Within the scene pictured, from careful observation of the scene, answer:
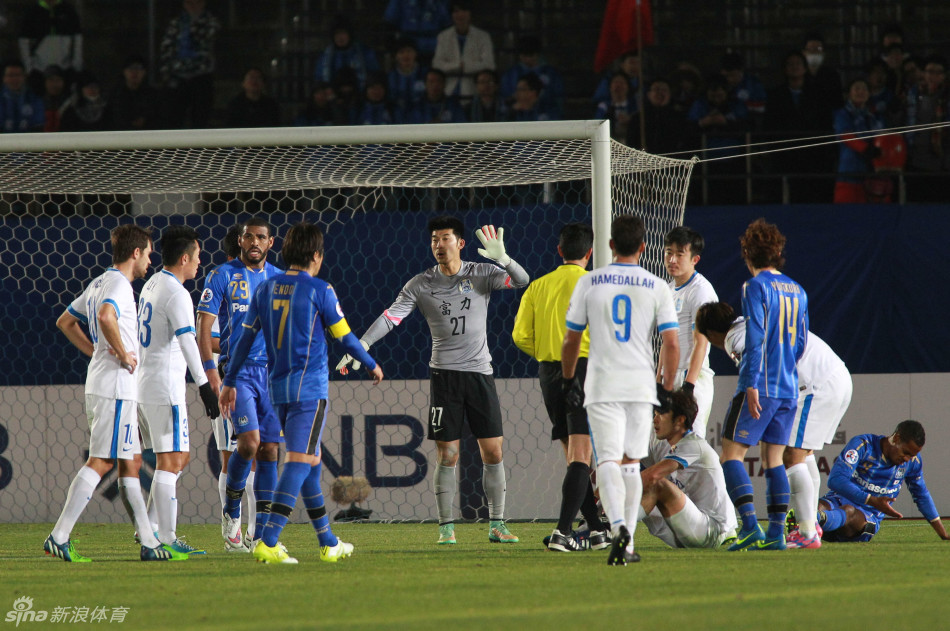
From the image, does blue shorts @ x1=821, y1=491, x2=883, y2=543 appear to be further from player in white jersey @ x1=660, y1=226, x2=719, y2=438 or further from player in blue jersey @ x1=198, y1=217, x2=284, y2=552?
player in blue jersey @ x1=198, y1=217, x2=284, y2=552

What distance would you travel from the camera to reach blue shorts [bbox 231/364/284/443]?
6.55m

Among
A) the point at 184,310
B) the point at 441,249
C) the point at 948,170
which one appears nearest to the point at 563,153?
the point at 441,249

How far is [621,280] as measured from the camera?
18.4 feet

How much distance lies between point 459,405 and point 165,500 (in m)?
1.97

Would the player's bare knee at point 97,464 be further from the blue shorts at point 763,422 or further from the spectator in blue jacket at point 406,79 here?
the spectator in blue jacket at point 406,79

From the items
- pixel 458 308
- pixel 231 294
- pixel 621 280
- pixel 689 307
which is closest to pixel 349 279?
pixel 458 308

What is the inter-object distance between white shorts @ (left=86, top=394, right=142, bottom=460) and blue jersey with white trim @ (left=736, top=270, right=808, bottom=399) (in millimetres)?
3306

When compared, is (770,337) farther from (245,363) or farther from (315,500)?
(245,363)

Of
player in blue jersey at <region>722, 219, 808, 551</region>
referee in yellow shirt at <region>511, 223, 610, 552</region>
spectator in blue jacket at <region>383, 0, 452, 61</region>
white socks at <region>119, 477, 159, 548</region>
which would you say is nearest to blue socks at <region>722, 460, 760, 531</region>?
player in blue jersey at <region>722, 219, 808, 551</region>

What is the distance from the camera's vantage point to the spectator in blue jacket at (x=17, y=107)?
43.0 ft

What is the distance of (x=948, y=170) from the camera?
1159 cm

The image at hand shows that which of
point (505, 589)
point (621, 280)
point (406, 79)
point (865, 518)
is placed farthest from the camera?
point (406, 79)

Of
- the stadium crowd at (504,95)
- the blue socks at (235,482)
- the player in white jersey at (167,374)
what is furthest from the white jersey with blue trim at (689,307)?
the stadium crowd at (504,95)

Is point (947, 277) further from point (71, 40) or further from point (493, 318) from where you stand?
point (71, 40)
